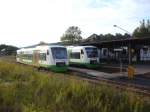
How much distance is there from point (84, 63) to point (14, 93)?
94.9 ft

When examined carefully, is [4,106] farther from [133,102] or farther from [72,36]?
[72,36]

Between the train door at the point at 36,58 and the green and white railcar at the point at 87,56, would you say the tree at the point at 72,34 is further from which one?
the train door at the point at 36,58

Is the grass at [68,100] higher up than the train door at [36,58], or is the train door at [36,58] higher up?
the train door at [36,58]

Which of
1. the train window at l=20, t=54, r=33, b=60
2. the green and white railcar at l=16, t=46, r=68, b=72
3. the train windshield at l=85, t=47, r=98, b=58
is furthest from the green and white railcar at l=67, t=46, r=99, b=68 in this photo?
the train window at l=20, t=54, r=33, b=60

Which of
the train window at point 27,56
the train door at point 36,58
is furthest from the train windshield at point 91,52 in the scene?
the train window at point 27,56

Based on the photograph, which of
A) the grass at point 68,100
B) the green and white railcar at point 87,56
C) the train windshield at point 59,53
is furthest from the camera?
the green and white railcar at point 87,56

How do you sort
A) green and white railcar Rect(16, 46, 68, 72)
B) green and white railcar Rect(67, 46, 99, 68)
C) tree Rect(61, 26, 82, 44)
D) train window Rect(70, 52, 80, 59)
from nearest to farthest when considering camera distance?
1. green and white railcar Rect(16, 46, 68, 72)
2. green and white railcar Rect(67, 46, 99, 68)
3. train window Rect(70, 52, 80, 59)
4. tree Rect(61, 26, 82, 44)

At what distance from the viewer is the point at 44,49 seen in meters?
35.3

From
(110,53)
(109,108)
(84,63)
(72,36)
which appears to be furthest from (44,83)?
(72,36)

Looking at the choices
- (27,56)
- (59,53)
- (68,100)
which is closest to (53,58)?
(59,53)

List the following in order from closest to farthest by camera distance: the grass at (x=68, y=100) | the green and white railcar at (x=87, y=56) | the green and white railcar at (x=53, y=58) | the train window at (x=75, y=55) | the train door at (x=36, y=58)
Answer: the grass at (x=68, y=100) < the green and white railcar at (x=53, y=58) < the train door at (x=36, y=58) < the green and white railcar at (x=87, y=56) < the train window at (x=75, y=55)

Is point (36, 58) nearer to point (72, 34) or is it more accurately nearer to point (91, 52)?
point (91, 52)

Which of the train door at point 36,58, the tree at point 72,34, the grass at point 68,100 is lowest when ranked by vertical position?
the grass at point 68,100

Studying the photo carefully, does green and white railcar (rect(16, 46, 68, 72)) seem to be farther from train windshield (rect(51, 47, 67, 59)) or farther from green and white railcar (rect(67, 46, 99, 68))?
green and white railcar (rect(67, 46, 99, 68))
